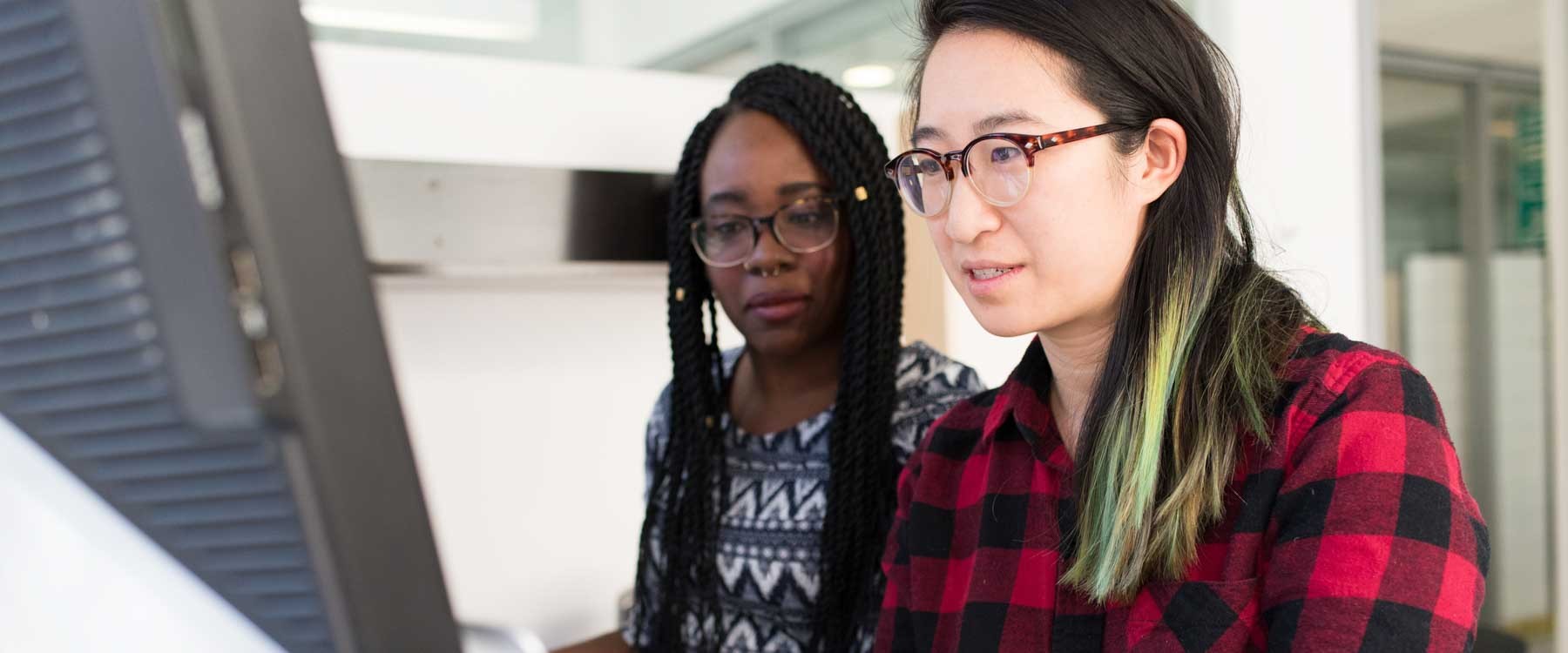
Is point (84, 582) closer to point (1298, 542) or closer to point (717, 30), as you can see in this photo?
point (1298, 542)

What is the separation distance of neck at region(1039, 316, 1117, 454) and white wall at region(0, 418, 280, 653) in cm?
78

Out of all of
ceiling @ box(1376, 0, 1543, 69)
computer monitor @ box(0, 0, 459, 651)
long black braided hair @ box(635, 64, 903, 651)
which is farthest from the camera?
ceiling @ box(1376, 0, 1543, 69)

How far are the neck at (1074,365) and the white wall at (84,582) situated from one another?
78 centimetres

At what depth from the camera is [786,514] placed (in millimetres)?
1498

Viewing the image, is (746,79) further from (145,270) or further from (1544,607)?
(1544,607)

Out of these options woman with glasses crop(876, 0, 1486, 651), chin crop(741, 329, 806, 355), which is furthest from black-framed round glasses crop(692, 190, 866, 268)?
woman with glasses crop(876, 0, 1486, 651)

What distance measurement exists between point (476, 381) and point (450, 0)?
66 centimetres

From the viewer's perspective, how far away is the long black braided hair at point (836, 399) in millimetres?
1432

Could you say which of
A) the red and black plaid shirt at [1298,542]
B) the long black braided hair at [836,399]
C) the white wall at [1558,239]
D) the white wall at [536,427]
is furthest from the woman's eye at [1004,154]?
the white wall at [1558,239]

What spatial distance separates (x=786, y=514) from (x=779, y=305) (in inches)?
10.9

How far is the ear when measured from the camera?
3.10ft

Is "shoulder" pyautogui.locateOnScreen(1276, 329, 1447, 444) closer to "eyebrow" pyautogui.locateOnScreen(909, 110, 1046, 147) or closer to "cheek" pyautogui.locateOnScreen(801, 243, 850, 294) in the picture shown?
"eyebrow" pyautogui.locateOnScreen(909, 110, 1046, 147)

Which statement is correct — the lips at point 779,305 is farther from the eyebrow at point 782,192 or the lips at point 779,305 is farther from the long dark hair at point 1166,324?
the long dark hair at point 1166,324

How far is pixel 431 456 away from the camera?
165 centimetres
